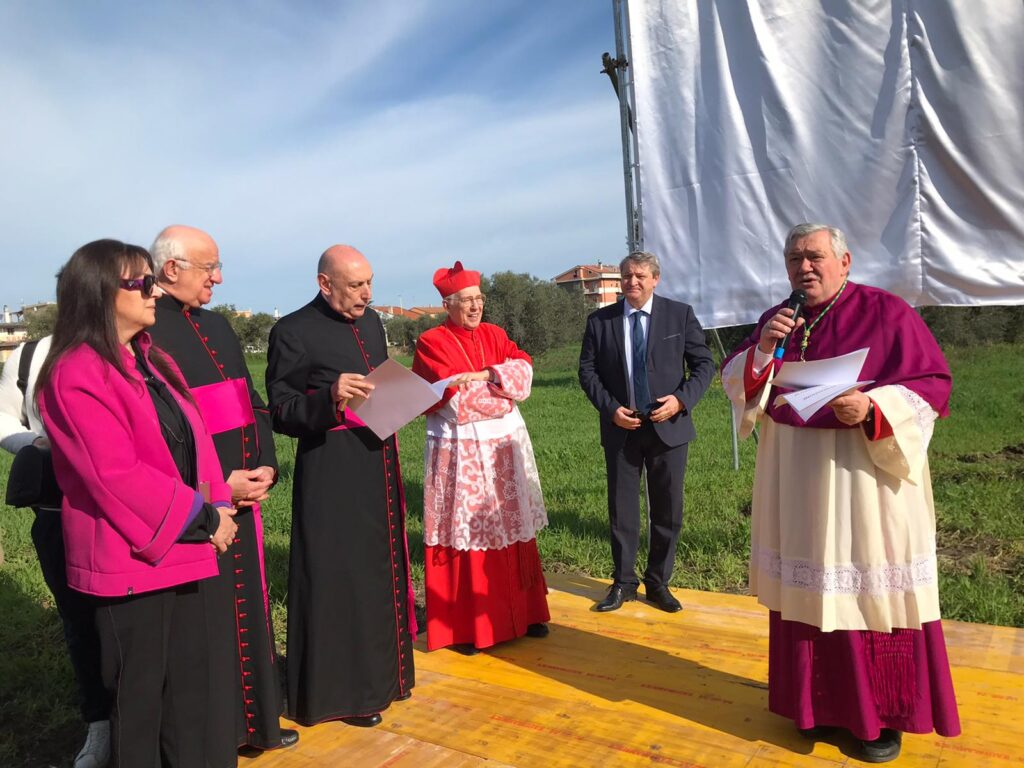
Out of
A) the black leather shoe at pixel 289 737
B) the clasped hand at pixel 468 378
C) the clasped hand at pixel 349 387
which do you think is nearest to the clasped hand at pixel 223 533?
the clasped hand at pixel 349 387

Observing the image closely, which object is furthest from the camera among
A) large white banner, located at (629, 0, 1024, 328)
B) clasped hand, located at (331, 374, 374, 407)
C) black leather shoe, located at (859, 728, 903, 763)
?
large white banner, located at (629, 0, 1024, 328)

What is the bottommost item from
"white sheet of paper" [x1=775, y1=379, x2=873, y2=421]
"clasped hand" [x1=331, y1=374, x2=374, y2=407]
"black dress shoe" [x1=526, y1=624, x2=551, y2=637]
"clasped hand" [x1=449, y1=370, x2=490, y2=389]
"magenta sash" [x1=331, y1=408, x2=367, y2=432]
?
"black dress shoe" [x1=526, y1=624, x2=551, y2=637]

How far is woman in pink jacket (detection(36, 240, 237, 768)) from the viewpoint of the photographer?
2.16 m

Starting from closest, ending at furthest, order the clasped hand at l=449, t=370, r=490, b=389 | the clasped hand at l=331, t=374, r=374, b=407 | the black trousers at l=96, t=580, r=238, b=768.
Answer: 1. the black trousers at l=96, t=580, r=238, b=768
2. the clasped hand at l=331, t=374, r=374, b=407
3. the clasped hand at l=449, t=370, r=490, b=389

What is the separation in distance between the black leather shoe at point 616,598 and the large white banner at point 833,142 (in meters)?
2.03

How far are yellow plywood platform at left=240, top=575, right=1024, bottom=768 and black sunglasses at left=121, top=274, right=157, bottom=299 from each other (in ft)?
6.45

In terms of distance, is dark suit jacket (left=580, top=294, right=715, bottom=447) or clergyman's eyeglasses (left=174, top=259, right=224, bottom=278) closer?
clergyman's eyeglasses (left=174, top=259, right=224, bottom=278)

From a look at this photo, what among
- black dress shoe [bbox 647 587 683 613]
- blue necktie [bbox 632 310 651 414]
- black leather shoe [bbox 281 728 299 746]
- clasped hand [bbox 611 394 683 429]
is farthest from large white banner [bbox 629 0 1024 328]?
black leather shoe [bbox 281 728 299 746]

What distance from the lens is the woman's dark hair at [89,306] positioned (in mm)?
2213

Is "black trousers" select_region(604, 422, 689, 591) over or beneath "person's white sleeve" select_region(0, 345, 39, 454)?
beneath

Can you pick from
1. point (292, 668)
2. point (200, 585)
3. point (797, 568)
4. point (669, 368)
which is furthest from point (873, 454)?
point (292, 668)

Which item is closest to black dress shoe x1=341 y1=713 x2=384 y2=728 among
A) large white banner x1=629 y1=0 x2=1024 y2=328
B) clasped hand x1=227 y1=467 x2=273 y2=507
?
clasped hand x1=227 y1=467 x2=273 y2=507

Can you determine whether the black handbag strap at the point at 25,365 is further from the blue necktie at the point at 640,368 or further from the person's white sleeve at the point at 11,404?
the blue necktie at the point at 640,368

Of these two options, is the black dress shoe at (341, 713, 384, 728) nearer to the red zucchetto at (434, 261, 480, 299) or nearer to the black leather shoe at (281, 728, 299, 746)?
the black leather shoe at (281, 728, 299, 746)
